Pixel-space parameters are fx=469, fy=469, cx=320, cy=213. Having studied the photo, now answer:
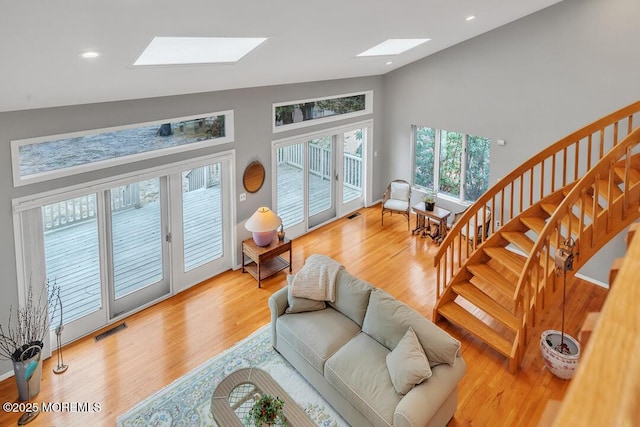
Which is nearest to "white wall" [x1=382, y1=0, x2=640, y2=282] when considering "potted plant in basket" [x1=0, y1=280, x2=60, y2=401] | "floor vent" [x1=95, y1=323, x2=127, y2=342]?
"floor vent" [x1=95, y1=323, x2=127, y2=342]

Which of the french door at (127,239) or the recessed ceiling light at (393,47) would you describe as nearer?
the french door at (127,239)

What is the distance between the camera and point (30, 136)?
4.56 meters

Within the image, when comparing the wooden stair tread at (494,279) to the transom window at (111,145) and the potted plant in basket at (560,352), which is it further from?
the transom window at (111,145)

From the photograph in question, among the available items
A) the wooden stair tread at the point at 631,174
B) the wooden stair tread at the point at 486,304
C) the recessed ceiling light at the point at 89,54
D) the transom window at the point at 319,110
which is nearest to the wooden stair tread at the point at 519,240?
the wooden stair tread at the point at 486,304

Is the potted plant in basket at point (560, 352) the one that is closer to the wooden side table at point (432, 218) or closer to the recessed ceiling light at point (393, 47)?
the wooden side table at point (432, 218)

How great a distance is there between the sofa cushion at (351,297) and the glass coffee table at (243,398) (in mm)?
1052

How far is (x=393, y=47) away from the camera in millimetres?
6781

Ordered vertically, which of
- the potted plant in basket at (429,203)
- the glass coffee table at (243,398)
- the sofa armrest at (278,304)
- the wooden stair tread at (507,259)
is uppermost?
the potted plant in basket at (429,203)

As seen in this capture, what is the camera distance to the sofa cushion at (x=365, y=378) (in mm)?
3828

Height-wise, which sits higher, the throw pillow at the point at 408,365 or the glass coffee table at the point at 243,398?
the throw pillow at the point at 408,365

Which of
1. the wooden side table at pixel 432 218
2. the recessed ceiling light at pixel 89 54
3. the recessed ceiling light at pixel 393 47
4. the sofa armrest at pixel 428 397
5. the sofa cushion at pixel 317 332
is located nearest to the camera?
the recessed ceiling light at pixel 89 54

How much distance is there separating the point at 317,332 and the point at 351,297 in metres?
0.49

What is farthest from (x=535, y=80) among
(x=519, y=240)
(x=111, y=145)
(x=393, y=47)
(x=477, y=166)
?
(x=111, y=145)

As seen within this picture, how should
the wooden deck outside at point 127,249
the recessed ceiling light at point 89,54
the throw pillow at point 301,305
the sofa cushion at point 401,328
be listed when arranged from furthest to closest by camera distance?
the wooden deck outside at point 127,249 → the throw pillow at point 301,305 → the sofa cushion at point 401,328 → the recessed ceiling light at point 89,54
